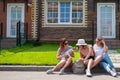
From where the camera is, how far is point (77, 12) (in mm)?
22797

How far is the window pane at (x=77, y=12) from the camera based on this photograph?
22.7m

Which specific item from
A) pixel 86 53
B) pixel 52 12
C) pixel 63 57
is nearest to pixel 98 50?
pixel 86 53

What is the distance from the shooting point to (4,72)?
41.0 feet

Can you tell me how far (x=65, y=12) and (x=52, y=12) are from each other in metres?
0.88

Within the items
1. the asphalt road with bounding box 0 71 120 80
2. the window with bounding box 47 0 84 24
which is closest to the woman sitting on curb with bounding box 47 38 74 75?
the asphalt road with bounding box 0 71 120 80

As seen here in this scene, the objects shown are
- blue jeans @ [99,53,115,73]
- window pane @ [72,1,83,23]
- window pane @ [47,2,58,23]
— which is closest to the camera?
blue jeans @ [99,53,115,73]

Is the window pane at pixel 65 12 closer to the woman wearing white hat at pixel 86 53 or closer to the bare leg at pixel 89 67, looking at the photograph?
the woman wearing white hat at pixel 86 53

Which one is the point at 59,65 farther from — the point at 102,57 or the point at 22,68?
the point at 22,68

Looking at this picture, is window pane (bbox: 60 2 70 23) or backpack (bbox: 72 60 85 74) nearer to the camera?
backpack (bbox: 72 60 85 74)

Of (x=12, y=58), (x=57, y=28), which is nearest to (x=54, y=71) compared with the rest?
(x=12, y=58)

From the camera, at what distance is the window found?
74.6 feet

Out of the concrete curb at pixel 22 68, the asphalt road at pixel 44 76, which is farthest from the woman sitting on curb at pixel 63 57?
the concrete curb at pixel 22 68

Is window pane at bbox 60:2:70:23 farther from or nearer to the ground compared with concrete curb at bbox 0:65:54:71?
farther from the ground

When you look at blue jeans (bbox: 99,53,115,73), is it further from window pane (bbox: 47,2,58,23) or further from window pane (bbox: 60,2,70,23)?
window pane (bbox: 47,2,58,23)
